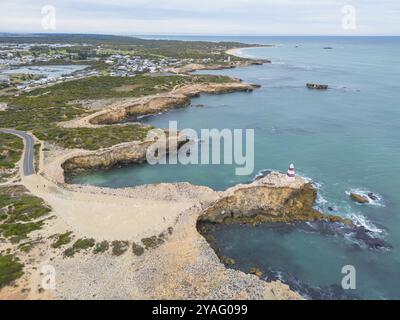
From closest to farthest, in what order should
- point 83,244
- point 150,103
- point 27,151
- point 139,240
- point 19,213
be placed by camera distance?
point 83,244 < point 139,240 < point 19,213 < point 27,151 < point 150,103

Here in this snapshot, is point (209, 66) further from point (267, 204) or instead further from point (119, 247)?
point (119, 247)

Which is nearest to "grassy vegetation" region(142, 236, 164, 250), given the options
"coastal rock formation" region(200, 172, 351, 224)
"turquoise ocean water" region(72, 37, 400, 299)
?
"turquoise ocean water" region(72, 37, 400, 299)

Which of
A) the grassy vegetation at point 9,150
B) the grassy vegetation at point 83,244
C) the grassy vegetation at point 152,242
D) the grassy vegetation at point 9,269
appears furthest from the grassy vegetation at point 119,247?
the grassy vegetation at point 9,150

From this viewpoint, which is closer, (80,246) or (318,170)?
(80,246)

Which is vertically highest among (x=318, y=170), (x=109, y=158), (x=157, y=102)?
(x=157, y=102)

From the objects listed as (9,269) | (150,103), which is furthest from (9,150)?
(150,103)
